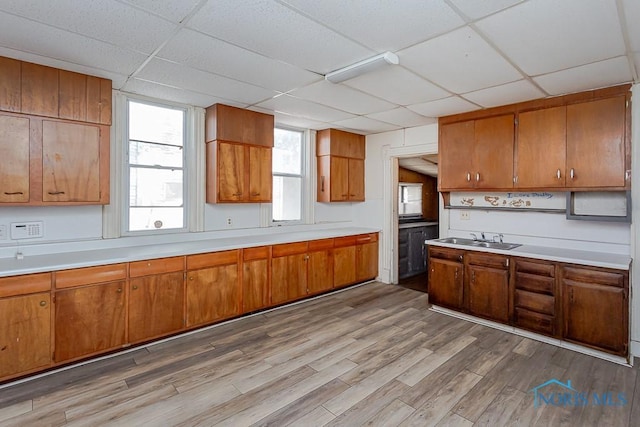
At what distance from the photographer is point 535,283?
337 centimetres

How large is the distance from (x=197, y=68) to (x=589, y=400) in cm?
391

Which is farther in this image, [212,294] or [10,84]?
[212,294]

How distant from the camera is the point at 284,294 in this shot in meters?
4.26

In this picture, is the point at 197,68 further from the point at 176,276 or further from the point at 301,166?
the point at 301,166

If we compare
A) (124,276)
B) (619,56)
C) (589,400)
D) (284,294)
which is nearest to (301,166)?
(284,294)

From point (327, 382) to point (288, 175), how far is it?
316 cm

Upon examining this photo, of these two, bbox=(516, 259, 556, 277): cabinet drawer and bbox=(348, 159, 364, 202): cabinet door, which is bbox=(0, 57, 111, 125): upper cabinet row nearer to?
bbox=(348, 159, 364, 202): cabinet door

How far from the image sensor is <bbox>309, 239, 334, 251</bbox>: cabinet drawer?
4570 mm

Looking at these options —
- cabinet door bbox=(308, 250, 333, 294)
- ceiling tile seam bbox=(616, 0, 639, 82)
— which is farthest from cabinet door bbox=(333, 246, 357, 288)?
ceiling tile seam bbox=(616, 0, 639, 82)

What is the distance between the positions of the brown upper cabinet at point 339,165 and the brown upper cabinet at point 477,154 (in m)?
1.57

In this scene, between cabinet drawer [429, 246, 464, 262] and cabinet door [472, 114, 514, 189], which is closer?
cabinet door [472, 114, 514, 189]

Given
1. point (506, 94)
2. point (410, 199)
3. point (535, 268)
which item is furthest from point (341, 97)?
point (410, 199)

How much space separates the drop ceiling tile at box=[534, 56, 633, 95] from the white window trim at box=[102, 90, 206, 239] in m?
3.55

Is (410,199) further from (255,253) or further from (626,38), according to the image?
(626,38)
